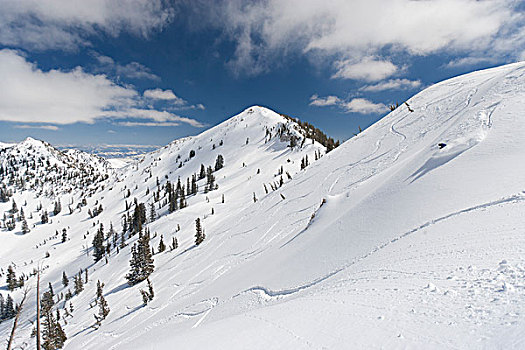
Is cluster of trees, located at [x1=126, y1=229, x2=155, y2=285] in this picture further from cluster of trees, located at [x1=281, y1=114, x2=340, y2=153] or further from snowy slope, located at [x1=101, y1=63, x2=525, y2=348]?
cluster of trees, located at [x1=281, y1=114, x2=340, y2=153]

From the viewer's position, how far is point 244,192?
8212 centimetres

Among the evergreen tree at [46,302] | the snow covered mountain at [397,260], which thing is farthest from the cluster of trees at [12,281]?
the snow covered mountain at [397,260]

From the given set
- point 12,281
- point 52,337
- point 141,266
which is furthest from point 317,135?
point 12,281

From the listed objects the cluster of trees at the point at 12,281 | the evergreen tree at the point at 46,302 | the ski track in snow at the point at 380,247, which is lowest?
the cluster of trees at the point at 12,281

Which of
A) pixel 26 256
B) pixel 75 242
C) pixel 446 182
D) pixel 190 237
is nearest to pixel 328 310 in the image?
pixel 446 182

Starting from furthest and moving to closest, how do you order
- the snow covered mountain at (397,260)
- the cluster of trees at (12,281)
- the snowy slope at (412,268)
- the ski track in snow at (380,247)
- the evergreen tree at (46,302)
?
the cluster of trees at (12,281) → the evergreen tree at (46,302) → the ski track in snow at (380,247) → the snow covered mountain at (397,260) → the snowy slope at (412,268)

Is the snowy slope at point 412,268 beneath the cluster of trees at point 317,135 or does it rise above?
beneath

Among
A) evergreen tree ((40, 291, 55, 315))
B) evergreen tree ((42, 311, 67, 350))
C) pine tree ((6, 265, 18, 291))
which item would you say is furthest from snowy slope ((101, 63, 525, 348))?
pine tree ((6, 265, 18, 291))

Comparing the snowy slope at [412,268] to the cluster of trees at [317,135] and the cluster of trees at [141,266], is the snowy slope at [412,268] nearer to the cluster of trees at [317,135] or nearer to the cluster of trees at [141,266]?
the cluster of trees at [141,266]

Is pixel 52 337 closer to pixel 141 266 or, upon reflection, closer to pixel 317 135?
pixel 141 266

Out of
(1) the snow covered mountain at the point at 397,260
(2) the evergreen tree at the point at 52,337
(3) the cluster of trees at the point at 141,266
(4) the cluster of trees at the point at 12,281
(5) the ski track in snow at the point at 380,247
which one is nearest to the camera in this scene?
(1) the snow covered mountain at the point at 397,260

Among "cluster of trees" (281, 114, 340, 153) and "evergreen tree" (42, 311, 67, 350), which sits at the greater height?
"cluster of trees" (281, 114, 340, 153)

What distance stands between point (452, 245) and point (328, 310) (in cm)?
394

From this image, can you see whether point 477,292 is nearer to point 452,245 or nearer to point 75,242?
point 452,245
